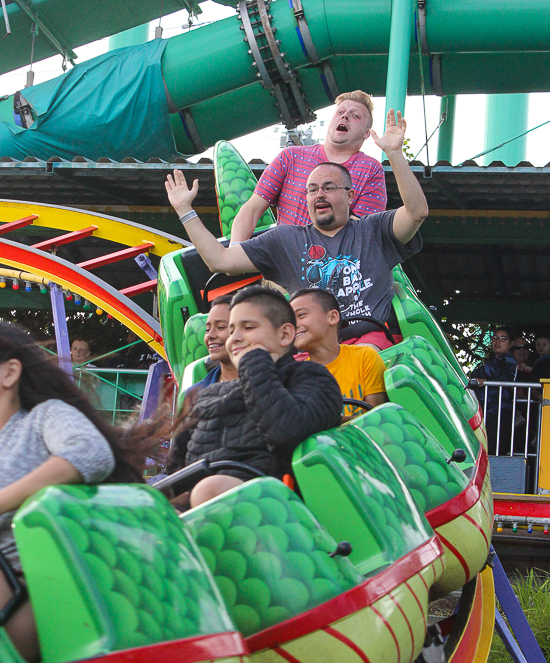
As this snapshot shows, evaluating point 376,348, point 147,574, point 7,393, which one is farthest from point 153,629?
point 376,348

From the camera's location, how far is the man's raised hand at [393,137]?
246cm

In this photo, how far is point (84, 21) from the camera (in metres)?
8.96

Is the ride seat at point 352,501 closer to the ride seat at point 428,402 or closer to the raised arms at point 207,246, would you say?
the ride seat at point 428,402

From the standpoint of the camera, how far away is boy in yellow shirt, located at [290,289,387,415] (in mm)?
2109

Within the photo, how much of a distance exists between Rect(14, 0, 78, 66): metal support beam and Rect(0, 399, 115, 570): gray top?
8.37m

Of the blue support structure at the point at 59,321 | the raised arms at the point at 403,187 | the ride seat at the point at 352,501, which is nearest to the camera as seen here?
the ride seat at the point at 352,501

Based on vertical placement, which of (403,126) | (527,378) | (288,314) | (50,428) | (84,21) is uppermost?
(84,21)

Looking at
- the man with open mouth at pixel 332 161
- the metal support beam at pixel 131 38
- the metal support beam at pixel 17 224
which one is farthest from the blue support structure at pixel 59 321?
the metal support beam at pixel 131 38

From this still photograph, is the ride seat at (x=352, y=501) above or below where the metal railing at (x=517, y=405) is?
above

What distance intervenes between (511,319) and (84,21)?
5.65 metres

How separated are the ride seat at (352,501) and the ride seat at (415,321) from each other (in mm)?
1106

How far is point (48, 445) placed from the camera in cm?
118

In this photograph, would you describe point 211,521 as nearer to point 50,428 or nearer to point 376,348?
point 50,428

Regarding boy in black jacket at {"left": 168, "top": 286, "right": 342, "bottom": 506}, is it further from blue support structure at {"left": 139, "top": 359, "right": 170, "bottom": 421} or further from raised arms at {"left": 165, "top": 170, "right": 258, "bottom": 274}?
blue support structure at {"left": 139, "top": 359, "right": 170, "bottom": 421}
